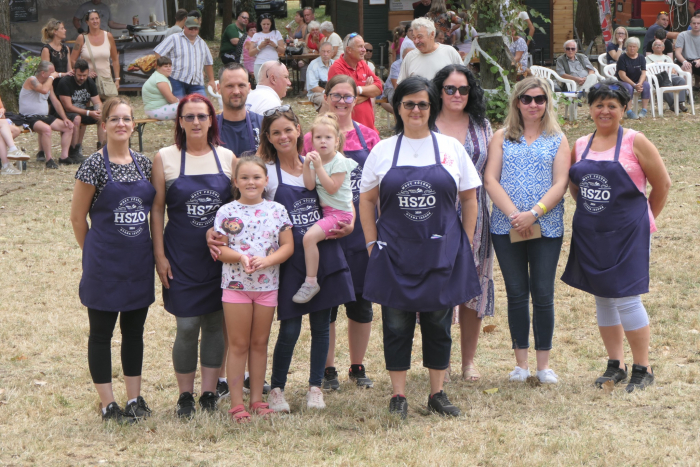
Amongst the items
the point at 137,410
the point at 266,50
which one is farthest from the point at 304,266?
the point at 266,50

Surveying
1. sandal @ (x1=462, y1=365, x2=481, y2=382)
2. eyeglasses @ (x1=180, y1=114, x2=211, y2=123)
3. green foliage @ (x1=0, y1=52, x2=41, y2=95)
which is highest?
green foliage @ (x1=0, y1=52, x2=41, y2=95)

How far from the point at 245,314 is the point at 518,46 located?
11892mm

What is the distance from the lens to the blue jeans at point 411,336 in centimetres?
407

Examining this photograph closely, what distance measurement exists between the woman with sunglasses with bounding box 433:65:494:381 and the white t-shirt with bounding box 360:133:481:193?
1.28 feet

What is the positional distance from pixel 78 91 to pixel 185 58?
1.81 meters

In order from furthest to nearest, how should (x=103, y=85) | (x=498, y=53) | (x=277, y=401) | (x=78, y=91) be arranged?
(x=498, y=53)
(x=103, y=85)
(x=78, y=91)
(x=277, y=401)

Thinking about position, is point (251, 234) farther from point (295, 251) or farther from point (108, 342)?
point (108, 342)

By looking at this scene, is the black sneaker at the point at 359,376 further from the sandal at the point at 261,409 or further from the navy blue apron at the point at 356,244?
the sandal at the point at 261,409

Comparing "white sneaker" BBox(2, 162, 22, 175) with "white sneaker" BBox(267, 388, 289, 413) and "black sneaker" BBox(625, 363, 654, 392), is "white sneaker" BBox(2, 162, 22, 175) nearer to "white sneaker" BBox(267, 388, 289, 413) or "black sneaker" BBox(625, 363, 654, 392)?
"white sneaker" BBox(267, 388, 289, 413)

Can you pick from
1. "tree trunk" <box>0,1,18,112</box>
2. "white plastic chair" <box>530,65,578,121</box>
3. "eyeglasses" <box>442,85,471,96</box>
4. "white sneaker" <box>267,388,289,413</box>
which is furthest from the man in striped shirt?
"white sneaker" <box>267,388,289,413</box>

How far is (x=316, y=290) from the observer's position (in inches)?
162

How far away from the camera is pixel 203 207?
4.07 metres

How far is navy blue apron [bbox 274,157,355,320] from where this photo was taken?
13.6ft

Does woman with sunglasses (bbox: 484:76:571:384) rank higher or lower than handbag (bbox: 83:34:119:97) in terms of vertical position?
lower
